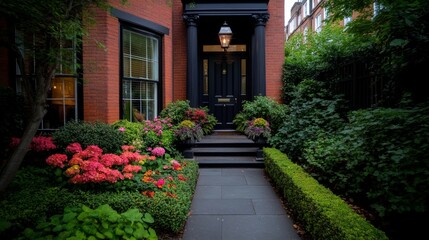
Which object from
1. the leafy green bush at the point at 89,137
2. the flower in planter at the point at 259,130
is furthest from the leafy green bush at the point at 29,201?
the flower in planter at the point at 259,130

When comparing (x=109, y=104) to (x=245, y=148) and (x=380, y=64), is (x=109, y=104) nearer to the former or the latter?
(x=245, y=148)

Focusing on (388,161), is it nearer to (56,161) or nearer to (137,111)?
(56,161)

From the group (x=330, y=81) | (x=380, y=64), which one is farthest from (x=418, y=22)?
(x=330, y=81)

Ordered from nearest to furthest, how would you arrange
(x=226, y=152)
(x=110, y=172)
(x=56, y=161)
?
(x=110, y=172) < (x=56, y=161) < (x=226, y=152)

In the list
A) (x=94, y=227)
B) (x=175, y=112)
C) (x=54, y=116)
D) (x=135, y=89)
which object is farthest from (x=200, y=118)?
(x=94, y=227)

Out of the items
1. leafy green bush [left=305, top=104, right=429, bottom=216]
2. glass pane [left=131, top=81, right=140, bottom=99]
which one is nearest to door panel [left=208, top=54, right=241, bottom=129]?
glass pane [left=131, top=81, right=140, bottom=99]

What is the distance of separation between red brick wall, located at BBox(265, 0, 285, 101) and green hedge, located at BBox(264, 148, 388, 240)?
4.87 metres

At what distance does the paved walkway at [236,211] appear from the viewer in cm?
369

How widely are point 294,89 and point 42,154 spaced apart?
7.17 metres

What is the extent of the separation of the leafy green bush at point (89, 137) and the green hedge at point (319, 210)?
3270mm

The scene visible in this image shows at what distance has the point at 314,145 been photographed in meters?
5.71

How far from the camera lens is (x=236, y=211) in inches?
175

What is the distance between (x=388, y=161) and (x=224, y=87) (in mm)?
7405

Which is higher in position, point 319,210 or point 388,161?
point 388,161
